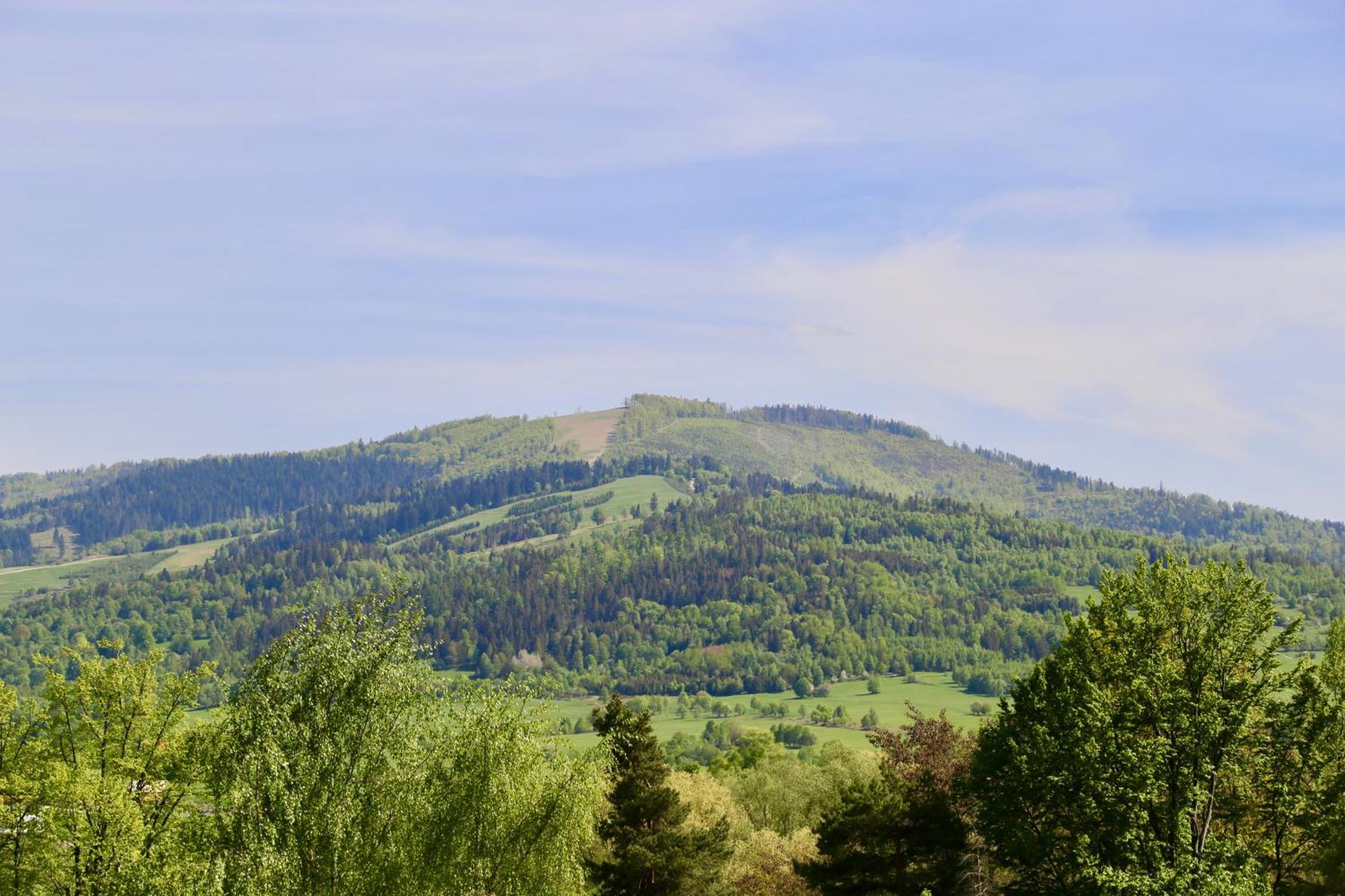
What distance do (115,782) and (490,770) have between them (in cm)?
1544

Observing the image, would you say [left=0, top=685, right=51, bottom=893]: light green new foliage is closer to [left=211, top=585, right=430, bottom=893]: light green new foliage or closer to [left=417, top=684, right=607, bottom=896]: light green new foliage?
[left=211, top=585, right=430, bottom=893]: light green new foliage

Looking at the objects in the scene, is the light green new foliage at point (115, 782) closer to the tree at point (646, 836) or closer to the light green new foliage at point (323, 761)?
the light green new foliage at point (323, 761)

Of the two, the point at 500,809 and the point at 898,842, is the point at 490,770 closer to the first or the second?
the point at 500,809

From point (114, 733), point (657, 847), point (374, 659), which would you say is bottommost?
point (657, 847)

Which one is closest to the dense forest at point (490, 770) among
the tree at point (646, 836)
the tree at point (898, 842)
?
the tree at point (898, 842)

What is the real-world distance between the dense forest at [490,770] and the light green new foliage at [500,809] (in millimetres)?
81

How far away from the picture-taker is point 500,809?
45.7m

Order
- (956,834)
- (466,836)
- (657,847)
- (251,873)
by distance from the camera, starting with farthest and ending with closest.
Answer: (657,847), (956,834), (466,836), (251,873)

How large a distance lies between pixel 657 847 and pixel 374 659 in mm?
26139

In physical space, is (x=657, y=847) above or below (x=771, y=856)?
above

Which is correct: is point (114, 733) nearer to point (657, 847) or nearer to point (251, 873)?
point (251, 873)

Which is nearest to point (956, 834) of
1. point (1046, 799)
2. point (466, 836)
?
point (1046, 799)

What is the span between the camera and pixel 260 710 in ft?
148

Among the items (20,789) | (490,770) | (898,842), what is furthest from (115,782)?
(898,842)
